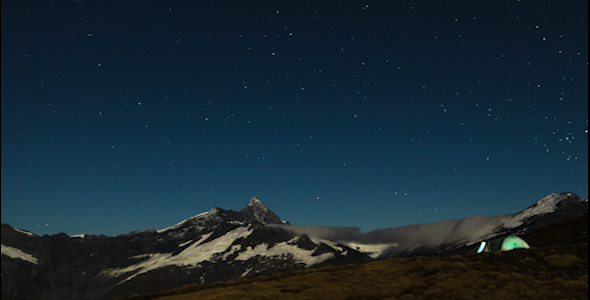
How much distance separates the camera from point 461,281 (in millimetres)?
34312

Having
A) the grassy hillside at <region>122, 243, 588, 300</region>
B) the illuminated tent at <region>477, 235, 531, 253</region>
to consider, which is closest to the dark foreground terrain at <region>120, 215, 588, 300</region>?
the grassy hillside at <region>122, 243, 588, 300</region>

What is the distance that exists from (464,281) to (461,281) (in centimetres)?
27

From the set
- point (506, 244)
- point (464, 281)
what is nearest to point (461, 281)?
point (464, 281)

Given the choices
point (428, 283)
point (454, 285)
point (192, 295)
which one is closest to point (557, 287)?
point (454, 285)

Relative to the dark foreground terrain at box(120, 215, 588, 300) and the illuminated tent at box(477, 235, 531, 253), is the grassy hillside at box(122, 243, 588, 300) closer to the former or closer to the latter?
the dark foreground terrain at box(120, 215, 588, 300)

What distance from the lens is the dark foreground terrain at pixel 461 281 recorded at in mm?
30403

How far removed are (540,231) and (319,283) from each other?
342 ft

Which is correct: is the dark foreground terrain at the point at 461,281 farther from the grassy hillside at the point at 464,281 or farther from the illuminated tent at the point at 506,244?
the illuminated tent at the point at 506,244

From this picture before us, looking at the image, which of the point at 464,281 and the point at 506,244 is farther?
the point at 506,244

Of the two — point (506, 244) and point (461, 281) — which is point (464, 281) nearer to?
point (461, 281)

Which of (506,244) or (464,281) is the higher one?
(506,244)

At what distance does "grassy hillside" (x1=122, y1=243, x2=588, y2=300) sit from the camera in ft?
99.6

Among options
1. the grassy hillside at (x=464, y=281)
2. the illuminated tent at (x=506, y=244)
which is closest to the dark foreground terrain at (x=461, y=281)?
the grassy hillside at (x=464, y=281)

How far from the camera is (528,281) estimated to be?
31.9 m
